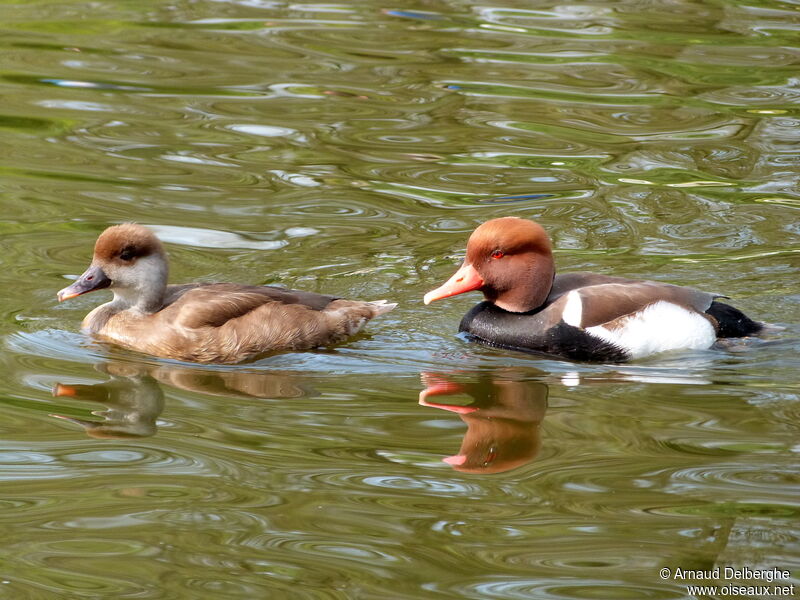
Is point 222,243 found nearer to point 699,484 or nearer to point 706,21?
point 699,484

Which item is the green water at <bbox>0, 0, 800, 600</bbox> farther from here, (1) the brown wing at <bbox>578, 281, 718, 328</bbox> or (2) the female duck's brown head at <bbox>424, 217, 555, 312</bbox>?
(2) the female duck's brown head at <bbox>424, 217, 555, 312</bbox>

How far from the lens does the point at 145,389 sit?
283 inches

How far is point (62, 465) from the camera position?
5.98 metres

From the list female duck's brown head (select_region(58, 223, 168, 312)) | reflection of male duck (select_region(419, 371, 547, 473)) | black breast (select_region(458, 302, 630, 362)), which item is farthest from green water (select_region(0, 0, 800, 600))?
female duck's brown head (select_region(58, 223, 168, 312))

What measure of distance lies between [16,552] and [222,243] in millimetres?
4816

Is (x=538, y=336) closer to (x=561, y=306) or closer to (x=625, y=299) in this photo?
(x=561, y=306)

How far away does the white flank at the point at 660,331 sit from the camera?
25.6 feet

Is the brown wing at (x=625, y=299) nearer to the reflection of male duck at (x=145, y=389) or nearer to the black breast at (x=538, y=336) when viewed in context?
the black breast at (x=538, y=336)

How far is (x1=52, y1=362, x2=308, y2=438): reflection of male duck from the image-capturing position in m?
6.58

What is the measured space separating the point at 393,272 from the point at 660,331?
221 cm

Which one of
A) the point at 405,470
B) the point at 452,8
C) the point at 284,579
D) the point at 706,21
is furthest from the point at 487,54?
the point at 284,579

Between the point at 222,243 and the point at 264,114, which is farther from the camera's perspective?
the point at 264,114

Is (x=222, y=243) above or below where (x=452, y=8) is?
below

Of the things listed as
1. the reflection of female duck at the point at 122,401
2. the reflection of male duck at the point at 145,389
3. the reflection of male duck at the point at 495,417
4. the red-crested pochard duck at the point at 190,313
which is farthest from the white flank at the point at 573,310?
the reflection of female duck at the point at 122,401
